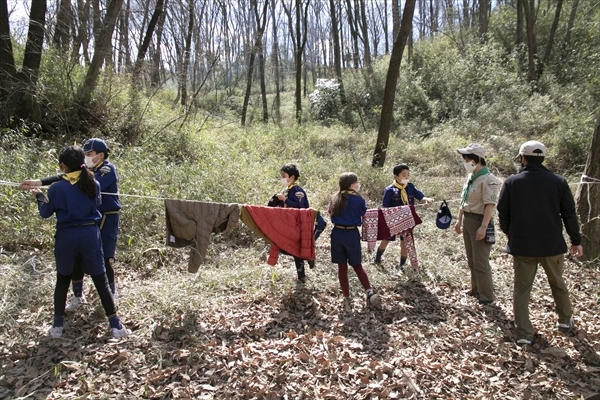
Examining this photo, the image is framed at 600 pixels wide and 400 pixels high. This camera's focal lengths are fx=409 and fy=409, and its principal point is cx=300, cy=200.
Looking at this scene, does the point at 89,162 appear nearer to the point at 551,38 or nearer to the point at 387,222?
the point at 387,222

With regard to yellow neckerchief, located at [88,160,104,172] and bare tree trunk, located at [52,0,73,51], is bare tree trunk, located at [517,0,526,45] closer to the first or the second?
bare tree trunk, located at [52,0,73,51]

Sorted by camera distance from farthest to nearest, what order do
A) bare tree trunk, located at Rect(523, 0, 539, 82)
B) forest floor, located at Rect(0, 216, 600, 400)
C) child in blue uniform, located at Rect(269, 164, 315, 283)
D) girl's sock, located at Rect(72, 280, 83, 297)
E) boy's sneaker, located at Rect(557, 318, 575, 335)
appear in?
bare tree trunk, located at Rect(523, 0, 539, 82)
child in blue uniform, located at Rect(269, 164, 315, 283)
girl's sock, located at Rect(72, 280, 83, 297)
boy's sneaker, located at Rect(557, 318, 575, 335)
forest floor, located at Rect(0, 216, 600, 400)

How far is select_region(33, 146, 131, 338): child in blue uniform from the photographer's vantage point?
12.7ft

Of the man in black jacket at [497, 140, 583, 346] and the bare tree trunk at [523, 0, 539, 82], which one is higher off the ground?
the bare tree trunk at [523, 0, 539, 82]

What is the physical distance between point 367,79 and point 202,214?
2060 cm

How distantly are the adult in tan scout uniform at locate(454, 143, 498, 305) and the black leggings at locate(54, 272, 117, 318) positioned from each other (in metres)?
4.16

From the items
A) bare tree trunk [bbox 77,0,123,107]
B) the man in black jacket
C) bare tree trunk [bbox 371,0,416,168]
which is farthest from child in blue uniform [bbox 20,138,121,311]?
bare tree trunk [bbox 371,0,416,168]

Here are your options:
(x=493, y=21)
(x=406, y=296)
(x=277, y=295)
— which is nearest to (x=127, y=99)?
(x=277, y=295)

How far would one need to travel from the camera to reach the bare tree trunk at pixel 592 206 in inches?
237

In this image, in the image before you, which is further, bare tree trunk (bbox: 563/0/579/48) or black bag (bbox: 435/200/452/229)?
bare tree trunk (bbox: 563/0/579/48)

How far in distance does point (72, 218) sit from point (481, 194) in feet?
14.6

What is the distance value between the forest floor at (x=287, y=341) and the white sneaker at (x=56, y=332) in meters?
0.06

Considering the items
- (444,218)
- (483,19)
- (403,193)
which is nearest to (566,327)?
(444,218)

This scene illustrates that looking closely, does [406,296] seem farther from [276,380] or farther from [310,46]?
[310,46]
